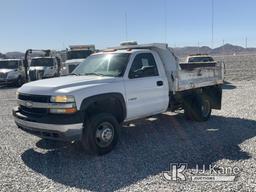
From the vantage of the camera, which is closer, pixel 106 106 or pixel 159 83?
pixel 106 106

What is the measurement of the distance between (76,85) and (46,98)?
59cm

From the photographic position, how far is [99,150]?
5926 mm

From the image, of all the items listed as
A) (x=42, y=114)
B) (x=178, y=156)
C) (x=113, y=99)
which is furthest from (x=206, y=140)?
(x=42, y=114)

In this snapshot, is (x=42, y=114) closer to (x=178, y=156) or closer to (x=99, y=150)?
(x=99, y=150)

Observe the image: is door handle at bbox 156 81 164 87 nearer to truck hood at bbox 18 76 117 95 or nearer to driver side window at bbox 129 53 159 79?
driver side window at bbox 129 53 159 79

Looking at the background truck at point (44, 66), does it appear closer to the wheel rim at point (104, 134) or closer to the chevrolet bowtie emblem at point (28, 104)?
the chevrolet bowtie emblem at point (28, 104)

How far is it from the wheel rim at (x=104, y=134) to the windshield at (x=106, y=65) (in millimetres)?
1112

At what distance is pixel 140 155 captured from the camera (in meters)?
5.96

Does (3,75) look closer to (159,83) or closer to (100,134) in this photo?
(159,83)

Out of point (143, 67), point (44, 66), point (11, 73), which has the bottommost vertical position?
point (11, 73)

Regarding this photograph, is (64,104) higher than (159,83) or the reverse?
the reverse

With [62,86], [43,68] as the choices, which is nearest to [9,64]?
[43,68]

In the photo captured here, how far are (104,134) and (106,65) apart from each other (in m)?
1.67

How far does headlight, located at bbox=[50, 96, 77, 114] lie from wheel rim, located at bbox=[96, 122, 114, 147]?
2.34ft
